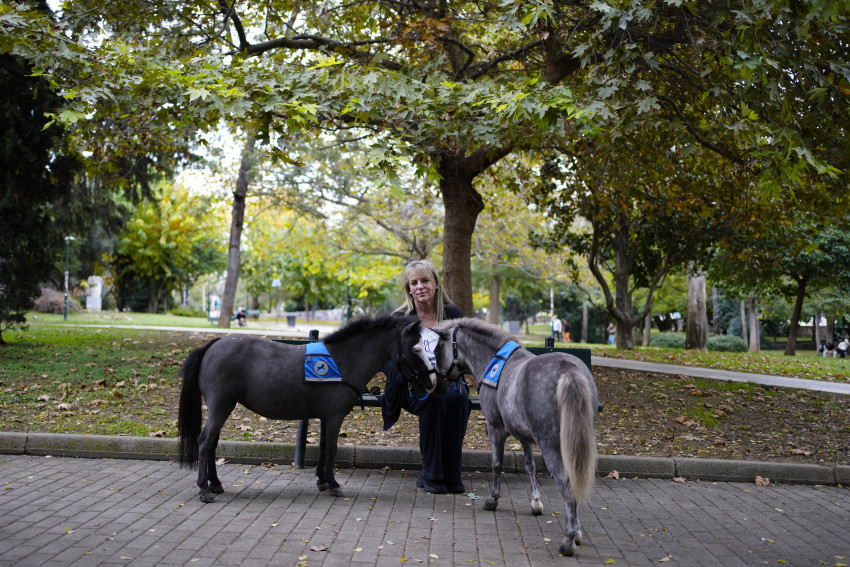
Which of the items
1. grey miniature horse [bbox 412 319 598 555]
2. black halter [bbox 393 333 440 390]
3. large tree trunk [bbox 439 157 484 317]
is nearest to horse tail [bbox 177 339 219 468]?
black halter [bbox 393 333 440 390]

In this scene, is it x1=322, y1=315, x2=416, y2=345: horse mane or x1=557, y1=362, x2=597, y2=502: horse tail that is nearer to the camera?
x1=557, y1=362, x2=597, y2=502: horse tail

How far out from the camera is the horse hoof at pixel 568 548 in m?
4.62

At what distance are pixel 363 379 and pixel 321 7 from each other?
10.0 m

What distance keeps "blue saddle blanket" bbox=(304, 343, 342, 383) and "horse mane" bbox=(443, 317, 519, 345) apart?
1.04 metres

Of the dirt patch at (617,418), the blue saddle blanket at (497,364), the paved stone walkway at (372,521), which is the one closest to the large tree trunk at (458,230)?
the dirt patch at (617,418)

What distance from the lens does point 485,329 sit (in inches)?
229

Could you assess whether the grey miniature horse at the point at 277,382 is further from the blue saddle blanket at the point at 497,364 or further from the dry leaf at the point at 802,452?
the dry leaf at the point at 802,452

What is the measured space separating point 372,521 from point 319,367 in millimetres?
1353

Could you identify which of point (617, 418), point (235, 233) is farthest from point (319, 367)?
point (235, 233)

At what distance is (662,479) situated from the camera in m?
7.09

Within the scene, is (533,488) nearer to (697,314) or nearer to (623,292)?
(623,292)

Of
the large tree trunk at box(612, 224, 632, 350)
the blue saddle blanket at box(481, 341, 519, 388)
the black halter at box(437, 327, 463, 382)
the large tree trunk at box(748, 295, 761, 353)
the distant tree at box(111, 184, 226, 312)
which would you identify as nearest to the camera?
the blue saddle blanket at box(481, 341, 519, 388)

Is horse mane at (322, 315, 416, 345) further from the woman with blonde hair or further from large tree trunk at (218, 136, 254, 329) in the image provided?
large tree trunk at (218, 136, 254, 329)

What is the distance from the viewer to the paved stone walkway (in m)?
4.52
